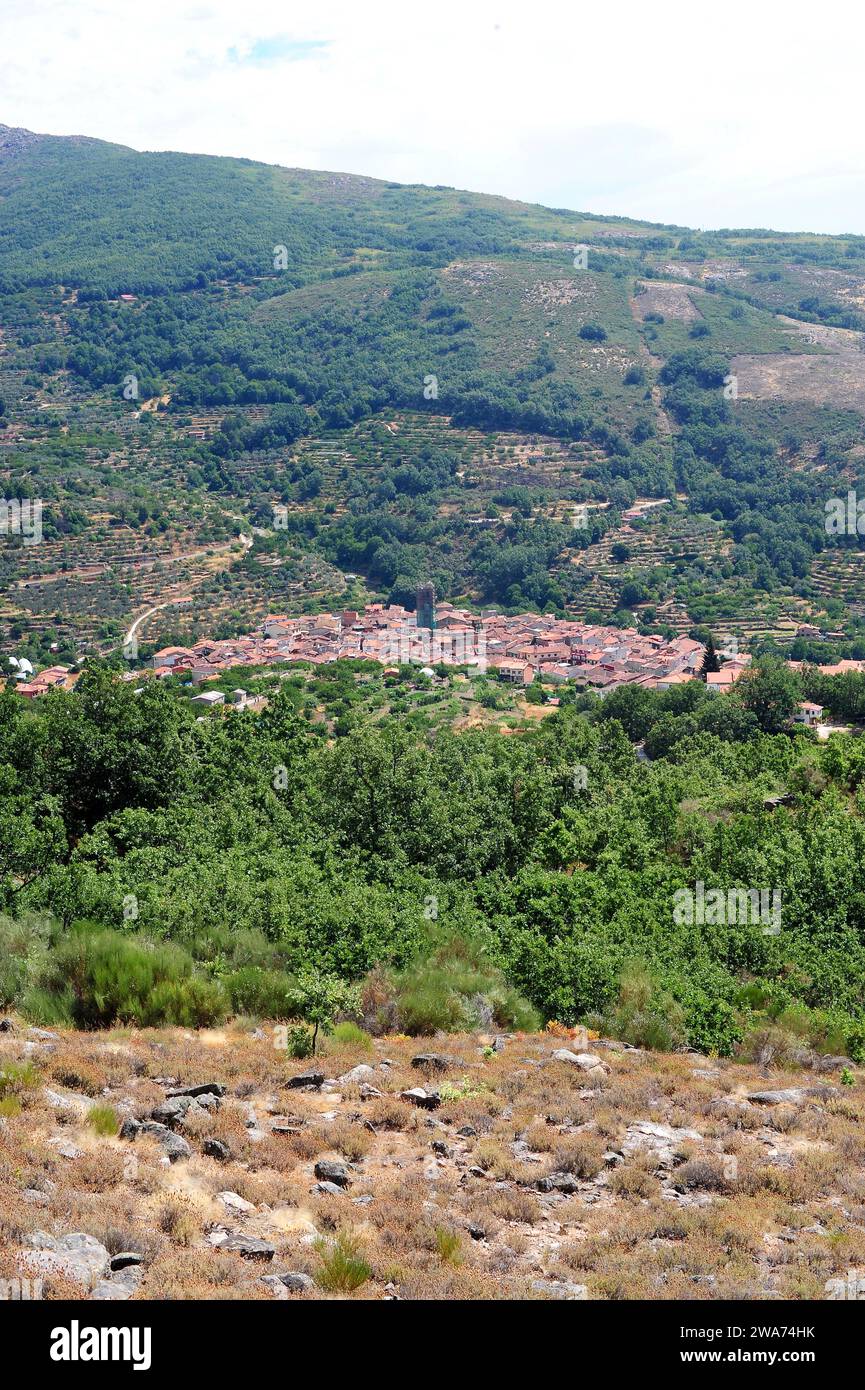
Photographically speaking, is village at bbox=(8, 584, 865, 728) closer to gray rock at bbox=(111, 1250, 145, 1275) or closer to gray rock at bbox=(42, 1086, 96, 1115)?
gray rock at bbox=(42, 1086, 96, 1115)

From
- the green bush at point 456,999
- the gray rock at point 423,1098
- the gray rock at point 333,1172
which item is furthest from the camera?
the green bush at point 456,999

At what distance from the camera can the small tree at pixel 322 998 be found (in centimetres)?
944

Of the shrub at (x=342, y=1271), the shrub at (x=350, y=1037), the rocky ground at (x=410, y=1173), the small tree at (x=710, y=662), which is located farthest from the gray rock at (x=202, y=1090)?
the small tree at (x=710, y=662)

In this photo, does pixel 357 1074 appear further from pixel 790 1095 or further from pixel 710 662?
pixel 710 662

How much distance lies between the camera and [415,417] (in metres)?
94.8

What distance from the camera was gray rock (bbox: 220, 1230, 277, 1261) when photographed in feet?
18.8

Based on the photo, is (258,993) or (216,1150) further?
(258,993)

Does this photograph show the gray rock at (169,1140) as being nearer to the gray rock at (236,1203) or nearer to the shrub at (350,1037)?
the gray rock at (236,1203)

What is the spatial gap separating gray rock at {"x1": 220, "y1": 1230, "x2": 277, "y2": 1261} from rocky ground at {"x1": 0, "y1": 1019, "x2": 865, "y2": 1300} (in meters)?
0.01

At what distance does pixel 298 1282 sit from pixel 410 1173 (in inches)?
63.1

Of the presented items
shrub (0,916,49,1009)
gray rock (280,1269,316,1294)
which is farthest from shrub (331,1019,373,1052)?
gray rock (280,1269,316,1294)

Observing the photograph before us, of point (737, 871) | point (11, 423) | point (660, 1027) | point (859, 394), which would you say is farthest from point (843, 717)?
point (11, 423)

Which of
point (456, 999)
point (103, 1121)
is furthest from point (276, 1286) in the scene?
point (456, 999)

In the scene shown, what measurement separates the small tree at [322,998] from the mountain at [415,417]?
45.7m
